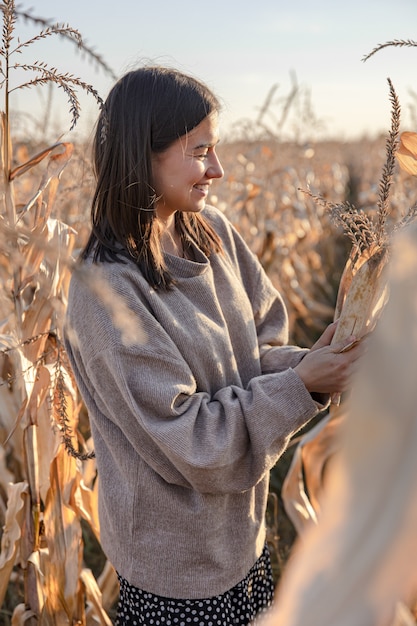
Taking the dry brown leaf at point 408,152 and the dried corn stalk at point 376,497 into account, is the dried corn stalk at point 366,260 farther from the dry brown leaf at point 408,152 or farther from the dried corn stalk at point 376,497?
the dried corn stalk at point 376,497

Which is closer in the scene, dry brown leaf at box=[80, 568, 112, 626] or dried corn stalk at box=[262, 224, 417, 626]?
dried corn stalk at box=[262, 224, 417, 626]

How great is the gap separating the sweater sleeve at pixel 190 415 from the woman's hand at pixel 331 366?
0.02 metres

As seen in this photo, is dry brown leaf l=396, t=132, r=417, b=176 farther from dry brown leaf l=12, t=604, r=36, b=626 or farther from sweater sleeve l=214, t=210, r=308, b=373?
dry brown leaf l=12, t=604, r=36, b=626

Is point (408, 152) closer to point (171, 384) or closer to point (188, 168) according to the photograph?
point (188, 168)

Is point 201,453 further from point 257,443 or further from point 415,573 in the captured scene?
point 415,573

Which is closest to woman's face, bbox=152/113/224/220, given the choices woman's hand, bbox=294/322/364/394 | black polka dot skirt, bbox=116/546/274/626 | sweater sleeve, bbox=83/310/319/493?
sweater sleeve, bbox=83/310/319/493

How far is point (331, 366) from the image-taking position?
1.35 meters

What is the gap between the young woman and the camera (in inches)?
54.6

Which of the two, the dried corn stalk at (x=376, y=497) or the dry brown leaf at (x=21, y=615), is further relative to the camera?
the dry brown leaf at (x=21, y=615)

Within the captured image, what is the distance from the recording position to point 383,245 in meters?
1.21

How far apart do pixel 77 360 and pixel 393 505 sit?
44.2 inches

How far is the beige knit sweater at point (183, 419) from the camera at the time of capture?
1385 mm

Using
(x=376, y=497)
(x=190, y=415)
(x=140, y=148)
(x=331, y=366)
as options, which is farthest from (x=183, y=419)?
(x=376, y=497)

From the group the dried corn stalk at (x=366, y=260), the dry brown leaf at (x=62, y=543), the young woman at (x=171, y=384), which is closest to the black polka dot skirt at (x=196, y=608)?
the young woman at (x=171, y=384)
